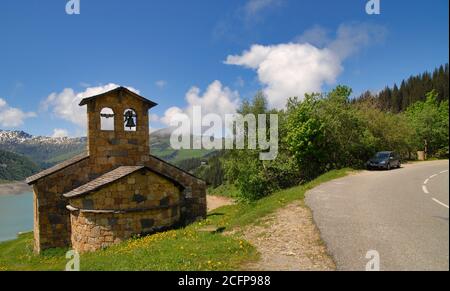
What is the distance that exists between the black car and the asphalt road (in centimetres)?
818

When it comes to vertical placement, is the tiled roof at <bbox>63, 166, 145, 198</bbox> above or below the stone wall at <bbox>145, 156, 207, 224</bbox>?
above

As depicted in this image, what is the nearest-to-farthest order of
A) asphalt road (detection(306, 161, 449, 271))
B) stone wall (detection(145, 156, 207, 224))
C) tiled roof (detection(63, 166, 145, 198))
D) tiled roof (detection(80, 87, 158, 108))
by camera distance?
asphalt road (detection(306, 161, 449, 271))
tiled roof (detection(63, 166, 145, 198))
tiled roof (detection(80, 87, 158, 108))
stone wall (detection(145, 156, 207, 224))

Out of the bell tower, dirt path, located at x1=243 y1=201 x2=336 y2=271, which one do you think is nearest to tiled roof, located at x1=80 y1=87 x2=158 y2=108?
the bell tower

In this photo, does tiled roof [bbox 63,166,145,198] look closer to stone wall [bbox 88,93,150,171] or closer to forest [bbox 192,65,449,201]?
stone wall [bbox 88,93,150,171]

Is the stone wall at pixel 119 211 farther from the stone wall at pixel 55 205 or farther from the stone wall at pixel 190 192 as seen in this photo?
the stone wall at pixel 190 192

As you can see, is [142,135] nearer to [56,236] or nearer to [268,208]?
[56,236]

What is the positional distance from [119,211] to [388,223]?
12212 mm

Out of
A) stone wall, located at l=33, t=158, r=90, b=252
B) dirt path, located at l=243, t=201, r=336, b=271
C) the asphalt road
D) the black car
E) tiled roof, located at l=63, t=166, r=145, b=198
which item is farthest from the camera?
the black car

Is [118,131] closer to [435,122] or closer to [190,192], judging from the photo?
[190,192]

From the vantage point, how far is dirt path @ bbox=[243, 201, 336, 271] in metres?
7.07

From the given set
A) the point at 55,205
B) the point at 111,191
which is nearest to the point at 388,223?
the point at 111,191

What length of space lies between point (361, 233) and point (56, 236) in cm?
1713

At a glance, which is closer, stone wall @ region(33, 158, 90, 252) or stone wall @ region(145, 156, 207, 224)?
stone wall @ region(33, 158, 90, 252)

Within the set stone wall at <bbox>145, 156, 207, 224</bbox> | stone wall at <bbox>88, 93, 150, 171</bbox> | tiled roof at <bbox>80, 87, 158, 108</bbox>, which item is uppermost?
tiled roof at <bbox>80, 87, 158, 108</bbox>
